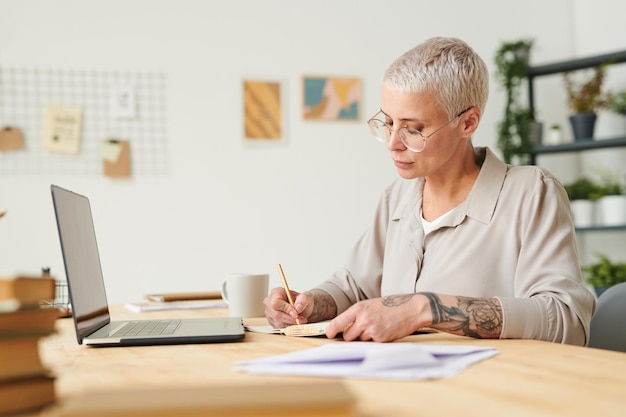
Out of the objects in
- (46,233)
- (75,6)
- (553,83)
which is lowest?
(46,233)

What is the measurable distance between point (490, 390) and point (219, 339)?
0.52 m

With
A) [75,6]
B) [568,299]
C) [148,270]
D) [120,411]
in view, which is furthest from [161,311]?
[75,6]

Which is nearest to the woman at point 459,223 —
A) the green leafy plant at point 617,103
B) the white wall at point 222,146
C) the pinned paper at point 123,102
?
the white wall at point 222,146

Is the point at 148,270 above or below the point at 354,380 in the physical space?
below

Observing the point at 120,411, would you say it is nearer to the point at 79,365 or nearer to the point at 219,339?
the point at 79,365

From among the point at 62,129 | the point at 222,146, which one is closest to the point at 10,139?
the point at 62,129

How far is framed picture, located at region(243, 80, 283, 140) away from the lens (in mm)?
3842

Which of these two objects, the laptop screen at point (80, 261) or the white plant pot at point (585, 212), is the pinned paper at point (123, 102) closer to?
the laptop screen at point (80, 261)

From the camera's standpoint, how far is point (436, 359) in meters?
0.90

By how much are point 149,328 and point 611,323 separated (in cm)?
91

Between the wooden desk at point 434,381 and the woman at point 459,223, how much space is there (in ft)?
0.75

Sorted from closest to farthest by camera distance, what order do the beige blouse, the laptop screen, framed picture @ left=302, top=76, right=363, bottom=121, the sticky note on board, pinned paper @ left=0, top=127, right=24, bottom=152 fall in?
the laptop screen → the beige blouse → pinned paper @ left=0, top=127, right=24, bottom=152 → the sticky note on board → framed picture @ left=302, top=76, right=363, bottom=121

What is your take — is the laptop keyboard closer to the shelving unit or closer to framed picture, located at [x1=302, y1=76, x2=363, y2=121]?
framed picture, located at [x1=302, y1=76, x2=363, y2=121]

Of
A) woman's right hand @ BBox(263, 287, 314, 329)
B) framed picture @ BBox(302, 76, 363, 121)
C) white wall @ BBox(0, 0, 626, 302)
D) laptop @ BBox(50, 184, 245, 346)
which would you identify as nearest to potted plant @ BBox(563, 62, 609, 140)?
white wall @ BBox(0, 0, 626, 302)
